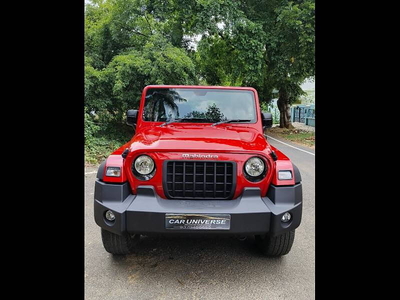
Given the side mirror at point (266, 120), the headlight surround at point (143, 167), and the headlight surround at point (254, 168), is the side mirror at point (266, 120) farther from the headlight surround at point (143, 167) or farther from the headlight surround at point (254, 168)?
the headlight surround at point (143, 167)

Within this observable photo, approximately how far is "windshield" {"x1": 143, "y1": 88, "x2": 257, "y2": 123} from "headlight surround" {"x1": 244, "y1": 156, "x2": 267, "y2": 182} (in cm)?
110

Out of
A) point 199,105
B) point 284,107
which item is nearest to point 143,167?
point 199,105

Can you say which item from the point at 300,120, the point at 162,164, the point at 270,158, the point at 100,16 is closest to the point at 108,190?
the point at 162,164

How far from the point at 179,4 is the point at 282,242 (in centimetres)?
1275

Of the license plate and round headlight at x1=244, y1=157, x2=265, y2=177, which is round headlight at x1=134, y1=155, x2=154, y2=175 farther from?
round headlight at x1=244, y1=157, x2=265, y2=177

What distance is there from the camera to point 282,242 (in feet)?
9.98

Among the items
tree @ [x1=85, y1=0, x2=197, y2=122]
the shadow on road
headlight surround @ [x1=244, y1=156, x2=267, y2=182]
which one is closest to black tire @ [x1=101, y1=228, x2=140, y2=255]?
the shadow on road

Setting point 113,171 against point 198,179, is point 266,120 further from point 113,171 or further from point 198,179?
point 113,171

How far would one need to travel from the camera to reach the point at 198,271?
2.98m

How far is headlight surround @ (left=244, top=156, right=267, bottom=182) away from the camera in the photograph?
2840mm

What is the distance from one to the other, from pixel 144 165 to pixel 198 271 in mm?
1183

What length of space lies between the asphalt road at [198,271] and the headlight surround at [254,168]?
97 cm

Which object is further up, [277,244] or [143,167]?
[143,167]
